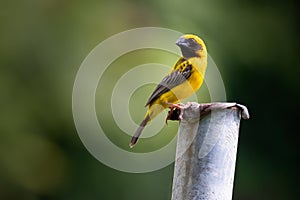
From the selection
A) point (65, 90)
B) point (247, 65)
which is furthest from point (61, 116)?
point (247, 65)

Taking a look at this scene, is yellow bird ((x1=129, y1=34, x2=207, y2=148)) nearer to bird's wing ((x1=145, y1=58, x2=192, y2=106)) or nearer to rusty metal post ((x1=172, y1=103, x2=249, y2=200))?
bird's wing ((x1=145, y1=58, x2=192, y2=106))

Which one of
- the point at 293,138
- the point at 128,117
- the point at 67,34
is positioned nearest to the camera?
the point at 128,117

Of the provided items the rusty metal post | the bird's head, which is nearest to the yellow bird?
the bird's head

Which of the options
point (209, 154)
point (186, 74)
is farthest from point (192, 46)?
point (209, 154)

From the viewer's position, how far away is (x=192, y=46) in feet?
7.04

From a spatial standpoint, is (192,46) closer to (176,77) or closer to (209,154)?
(176,77)

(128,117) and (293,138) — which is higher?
(293,138)

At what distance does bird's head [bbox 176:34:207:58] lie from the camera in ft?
7.00

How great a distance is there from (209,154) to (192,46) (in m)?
0.71

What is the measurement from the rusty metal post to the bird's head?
0.63 meters

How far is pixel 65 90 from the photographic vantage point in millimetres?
3182

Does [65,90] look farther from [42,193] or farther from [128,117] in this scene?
[42,193]

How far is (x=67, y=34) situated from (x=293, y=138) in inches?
51.0

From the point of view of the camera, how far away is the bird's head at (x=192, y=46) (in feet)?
7.00
